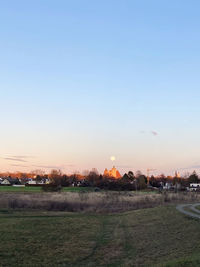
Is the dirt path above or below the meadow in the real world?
above

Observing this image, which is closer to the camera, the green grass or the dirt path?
the green grass

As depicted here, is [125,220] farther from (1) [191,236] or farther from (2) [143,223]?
(1) [191,236]

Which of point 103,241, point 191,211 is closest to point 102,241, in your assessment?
point 103,241

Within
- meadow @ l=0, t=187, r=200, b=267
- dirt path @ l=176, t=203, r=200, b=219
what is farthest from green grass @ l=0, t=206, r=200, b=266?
dirt path @ l=176, t=203, r=200, b=219

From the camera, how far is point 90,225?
3092cm

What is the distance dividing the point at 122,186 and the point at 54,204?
76239 mm

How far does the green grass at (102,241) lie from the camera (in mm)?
17531

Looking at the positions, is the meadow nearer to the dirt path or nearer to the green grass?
the green grass

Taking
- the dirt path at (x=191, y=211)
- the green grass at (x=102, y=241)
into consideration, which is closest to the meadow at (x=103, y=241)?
the green grass at (x=102, y=241)

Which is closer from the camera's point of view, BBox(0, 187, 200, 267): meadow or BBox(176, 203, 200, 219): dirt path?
BBox(0, 187, 200, 267): meadow

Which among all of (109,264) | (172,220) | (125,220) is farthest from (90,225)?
(109,264)

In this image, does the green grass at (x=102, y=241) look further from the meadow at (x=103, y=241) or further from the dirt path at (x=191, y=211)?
the dirt path at (x=191, y=211)

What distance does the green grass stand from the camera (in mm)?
17531

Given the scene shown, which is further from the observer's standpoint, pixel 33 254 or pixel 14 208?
pixel 14 208
